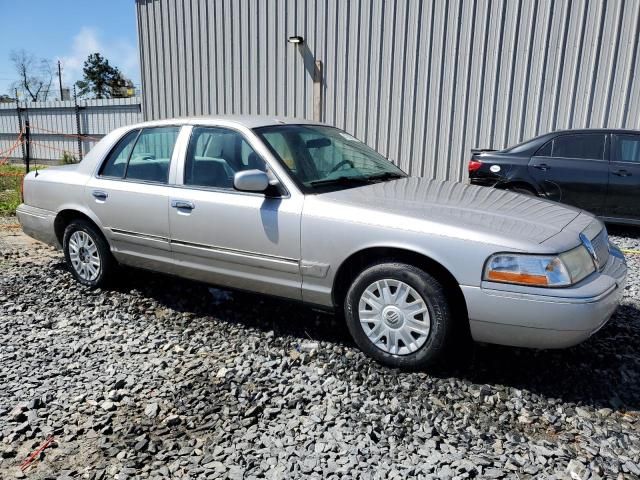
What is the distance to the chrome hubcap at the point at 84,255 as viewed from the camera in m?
4.69

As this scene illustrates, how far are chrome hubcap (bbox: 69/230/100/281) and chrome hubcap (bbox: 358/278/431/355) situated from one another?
272 centimetres

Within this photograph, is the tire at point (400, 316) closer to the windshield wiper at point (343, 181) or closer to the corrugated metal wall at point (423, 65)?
the windshield wiper at point (343, 181)

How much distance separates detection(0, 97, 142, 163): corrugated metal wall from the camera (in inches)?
622

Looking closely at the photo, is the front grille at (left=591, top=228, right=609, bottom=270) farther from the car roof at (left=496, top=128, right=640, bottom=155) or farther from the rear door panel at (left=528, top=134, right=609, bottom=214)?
the car roof at (left=496, top=128, right=640, bottom=155)

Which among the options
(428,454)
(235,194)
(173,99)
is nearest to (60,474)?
(428,454)

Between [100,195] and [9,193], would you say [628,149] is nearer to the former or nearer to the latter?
[100,195]

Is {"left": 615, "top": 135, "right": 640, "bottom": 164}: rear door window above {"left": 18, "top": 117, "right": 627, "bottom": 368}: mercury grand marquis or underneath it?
above

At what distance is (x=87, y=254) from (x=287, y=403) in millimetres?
2779

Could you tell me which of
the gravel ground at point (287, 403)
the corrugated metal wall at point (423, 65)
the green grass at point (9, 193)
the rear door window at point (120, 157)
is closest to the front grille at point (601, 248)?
the gravel ground at point (287, 403)

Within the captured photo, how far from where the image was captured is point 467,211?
319 centimetres

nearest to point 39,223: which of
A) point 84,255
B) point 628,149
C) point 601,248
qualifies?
point 84,255

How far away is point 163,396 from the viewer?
3035 mm

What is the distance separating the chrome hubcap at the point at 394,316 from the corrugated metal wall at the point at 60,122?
13.9 meters

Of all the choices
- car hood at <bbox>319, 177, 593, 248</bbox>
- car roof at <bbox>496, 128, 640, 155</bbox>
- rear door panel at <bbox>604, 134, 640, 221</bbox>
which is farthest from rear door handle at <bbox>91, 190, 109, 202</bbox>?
rear door panel at <bbox>604, 134, 640, 221</bbox>
